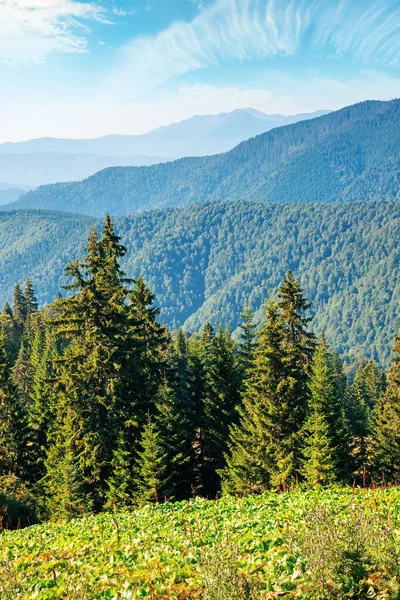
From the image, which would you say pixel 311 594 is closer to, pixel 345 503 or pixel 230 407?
Result: pixel 345 503

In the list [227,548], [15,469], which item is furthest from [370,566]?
[15,469]

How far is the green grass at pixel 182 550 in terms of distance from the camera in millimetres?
7809

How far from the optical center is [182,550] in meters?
9.77

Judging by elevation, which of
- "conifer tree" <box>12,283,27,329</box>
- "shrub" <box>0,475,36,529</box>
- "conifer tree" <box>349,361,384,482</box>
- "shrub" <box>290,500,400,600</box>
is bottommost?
"conifer tree" <box>349,361,384,482</box>

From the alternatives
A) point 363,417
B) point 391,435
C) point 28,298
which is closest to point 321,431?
point 391,435

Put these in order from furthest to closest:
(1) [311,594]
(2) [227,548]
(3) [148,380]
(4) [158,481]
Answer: (3) [148,380]
(4) [158,481]
(2) [227,548]
(1) [311,594]

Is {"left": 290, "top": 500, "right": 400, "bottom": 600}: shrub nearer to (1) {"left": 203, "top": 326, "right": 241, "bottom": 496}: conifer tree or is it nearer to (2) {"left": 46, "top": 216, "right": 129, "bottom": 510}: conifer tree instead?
(2) {"left": 46, "top": 216, "right": 129, "bottom": 510}: conifer tree

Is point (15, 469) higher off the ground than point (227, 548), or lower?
lower

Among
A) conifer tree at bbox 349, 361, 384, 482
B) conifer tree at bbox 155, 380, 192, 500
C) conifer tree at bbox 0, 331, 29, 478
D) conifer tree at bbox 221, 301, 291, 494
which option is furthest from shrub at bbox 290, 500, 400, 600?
conifer tree at bbox 0, 331, 29, 478

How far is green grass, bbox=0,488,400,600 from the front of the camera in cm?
781

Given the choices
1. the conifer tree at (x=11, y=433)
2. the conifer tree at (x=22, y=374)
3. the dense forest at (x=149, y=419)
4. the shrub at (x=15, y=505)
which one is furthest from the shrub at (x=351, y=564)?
the conifer tree at (x=22, y=374)

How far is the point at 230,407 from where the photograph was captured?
32531mm

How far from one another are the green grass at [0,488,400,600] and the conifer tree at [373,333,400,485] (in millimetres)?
21074

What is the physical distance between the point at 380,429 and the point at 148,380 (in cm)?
1736
